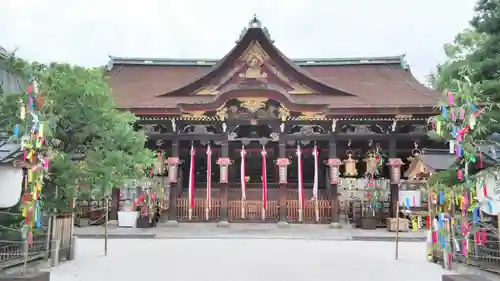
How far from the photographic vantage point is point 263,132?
59.7 feet

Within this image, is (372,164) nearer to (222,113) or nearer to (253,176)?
(253,176)

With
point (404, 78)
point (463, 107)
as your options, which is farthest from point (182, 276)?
point (404, 78)

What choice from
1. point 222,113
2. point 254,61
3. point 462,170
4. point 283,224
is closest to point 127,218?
point 222,113

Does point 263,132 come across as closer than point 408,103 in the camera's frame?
No

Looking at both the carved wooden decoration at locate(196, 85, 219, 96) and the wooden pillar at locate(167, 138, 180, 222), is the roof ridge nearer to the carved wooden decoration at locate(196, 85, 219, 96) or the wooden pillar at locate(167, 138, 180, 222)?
the carved wooden decoration at locate(196, 85, 219, 96)

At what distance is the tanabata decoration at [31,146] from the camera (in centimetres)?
720

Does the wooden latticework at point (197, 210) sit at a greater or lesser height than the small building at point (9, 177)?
lesser

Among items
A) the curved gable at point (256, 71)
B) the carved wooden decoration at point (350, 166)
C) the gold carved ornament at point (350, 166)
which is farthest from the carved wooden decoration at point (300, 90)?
the carved wooden decoration at point (350, 166)

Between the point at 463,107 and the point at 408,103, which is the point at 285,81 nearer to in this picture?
the point at 408,103

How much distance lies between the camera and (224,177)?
16469 mm

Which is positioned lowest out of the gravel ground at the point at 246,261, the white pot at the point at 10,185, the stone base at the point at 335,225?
the gravel ground at the point at 246,261

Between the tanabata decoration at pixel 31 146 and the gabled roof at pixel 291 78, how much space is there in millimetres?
8824

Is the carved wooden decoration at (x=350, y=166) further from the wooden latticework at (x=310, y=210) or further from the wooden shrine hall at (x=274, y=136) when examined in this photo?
the wooden latticework at (x=310, y=210)

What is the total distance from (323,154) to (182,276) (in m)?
12.1
